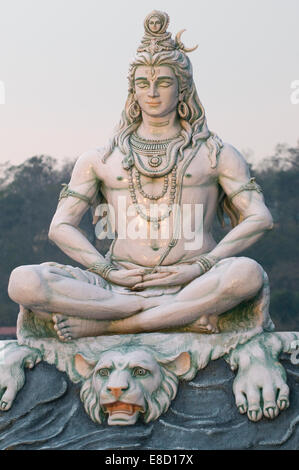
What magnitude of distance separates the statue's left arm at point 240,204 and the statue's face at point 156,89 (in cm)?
49

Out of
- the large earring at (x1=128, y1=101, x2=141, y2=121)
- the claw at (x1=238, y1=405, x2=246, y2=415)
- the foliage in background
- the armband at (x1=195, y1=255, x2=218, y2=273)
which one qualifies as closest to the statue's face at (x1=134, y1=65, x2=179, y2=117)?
the large earring at (x1=128, y1=101, x2=141, y2=121)

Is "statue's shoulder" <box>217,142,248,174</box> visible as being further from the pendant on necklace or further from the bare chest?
the pendant on necklace

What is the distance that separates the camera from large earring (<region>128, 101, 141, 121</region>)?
27.8 feet

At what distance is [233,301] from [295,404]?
0.73 meters

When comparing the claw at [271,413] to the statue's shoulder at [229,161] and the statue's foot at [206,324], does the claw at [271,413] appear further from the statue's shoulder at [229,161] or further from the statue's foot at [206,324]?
the statue's shoulder at [229,161]

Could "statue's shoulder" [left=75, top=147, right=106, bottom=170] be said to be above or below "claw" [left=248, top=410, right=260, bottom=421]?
above

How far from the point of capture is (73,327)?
304 inches

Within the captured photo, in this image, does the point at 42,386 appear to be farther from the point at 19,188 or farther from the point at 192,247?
the point at 19,188

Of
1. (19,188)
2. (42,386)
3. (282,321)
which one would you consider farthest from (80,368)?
(19,188)

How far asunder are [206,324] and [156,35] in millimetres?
2020

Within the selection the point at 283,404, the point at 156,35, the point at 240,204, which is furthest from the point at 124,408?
the point at 156,35

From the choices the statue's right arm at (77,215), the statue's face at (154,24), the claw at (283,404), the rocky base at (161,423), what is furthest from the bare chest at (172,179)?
the claw at (283,404)

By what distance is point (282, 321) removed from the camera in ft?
65.4

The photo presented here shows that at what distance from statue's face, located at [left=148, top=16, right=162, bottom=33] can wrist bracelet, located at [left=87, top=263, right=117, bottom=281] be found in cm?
160
